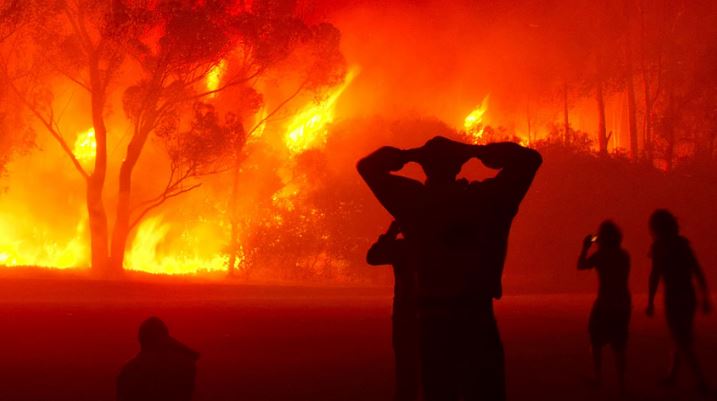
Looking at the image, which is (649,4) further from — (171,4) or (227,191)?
(171,4)

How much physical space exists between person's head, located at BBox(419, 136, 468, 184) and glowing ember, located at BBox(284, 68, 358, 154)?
1516 inches

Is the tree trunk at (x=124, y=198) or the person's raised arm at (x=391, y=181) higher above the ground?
the tree trunk at (x=124, y=198)

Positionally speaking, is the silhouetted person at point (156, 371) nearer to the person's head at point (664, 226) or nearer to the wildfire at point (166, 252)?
the person's head at point (664, 226)

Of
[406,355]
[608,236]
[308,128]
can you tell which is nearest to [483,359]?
[406,355]

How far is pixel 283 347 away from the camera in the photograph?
44.4 feet

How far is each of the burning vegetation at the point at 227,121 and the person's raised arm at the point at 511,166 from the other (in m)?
30.1

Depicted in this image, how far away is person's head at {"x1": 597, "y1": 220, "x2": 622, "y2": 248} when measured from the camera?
9.77 m

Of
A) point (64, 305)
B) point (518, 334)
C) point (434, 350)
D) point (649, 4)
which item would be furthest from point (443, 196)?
point (649, 4)

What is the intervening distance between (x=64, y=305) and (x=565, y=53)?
157ft

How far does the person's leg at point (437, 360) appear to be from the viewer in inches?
184

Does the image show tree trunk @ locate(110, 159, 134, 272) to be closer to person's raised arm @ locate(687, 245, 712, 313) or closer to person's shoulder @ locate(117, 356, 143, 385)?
person's raised arm @ locate(687, 245, 712, 313)

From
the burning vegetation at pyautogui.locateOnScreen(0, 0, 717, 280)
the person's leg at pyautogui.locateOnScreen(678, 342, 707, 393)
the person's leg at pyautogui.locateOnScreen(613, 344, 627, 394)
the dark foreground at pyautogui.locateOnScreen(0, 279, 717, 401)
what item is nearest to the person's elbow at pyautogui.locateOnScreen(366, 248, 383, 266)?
the dark foreground at pyautogui.locateOnScreen(0, 279, 717, 401)

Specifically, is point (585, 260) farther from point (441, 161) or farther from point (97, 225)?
point (97, 225)

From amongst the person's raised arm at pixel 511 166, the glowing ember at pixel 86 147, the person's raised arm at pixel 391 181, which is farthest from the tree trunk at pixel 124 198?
the person's raised arm at pixel 511 166
